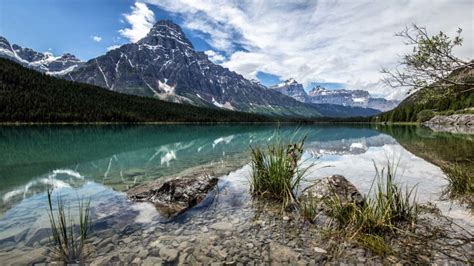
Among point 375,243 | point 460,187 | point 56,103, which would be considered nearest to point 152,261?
point 375,243

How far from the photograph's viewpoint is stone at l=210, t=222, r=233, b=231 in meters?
8.83

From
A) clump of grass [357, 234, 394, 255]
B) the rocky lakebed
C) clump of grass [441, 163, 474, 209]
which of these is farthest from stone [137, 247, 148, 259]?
clump of grass [441, 163, 474, 209]

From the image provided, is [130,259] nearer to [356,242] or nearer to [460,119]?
[356,242]

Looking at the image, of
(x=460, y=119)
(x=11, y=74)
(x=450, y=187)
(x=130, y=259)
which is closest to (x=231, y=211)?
(x=130, y=259)

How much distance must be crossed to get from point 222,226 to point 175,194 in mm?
3568

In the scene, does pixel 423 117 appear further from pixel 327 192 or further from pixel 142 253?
pixel 142 253

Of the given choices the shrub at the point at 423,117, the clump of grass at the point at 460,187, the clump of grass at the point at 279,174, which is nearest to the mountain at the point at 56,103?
the shrub at the point at 423,117

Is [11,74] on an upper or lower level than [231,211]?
upper

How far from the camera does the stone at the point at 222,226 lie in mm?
8828

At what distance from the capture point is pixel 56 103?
15038cm

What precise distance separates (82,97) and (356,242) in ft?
641

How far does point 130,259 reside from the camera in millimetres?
6797

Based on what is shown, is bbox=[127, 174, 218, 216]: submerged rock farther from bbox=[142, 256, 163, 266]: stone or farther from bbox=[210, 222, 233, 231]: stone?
bbox=[142, 256, 163, 266]: stone

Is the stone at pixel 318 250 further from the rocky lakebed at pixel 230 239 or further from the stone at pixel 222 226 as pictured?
the stone at pixel 222 226
